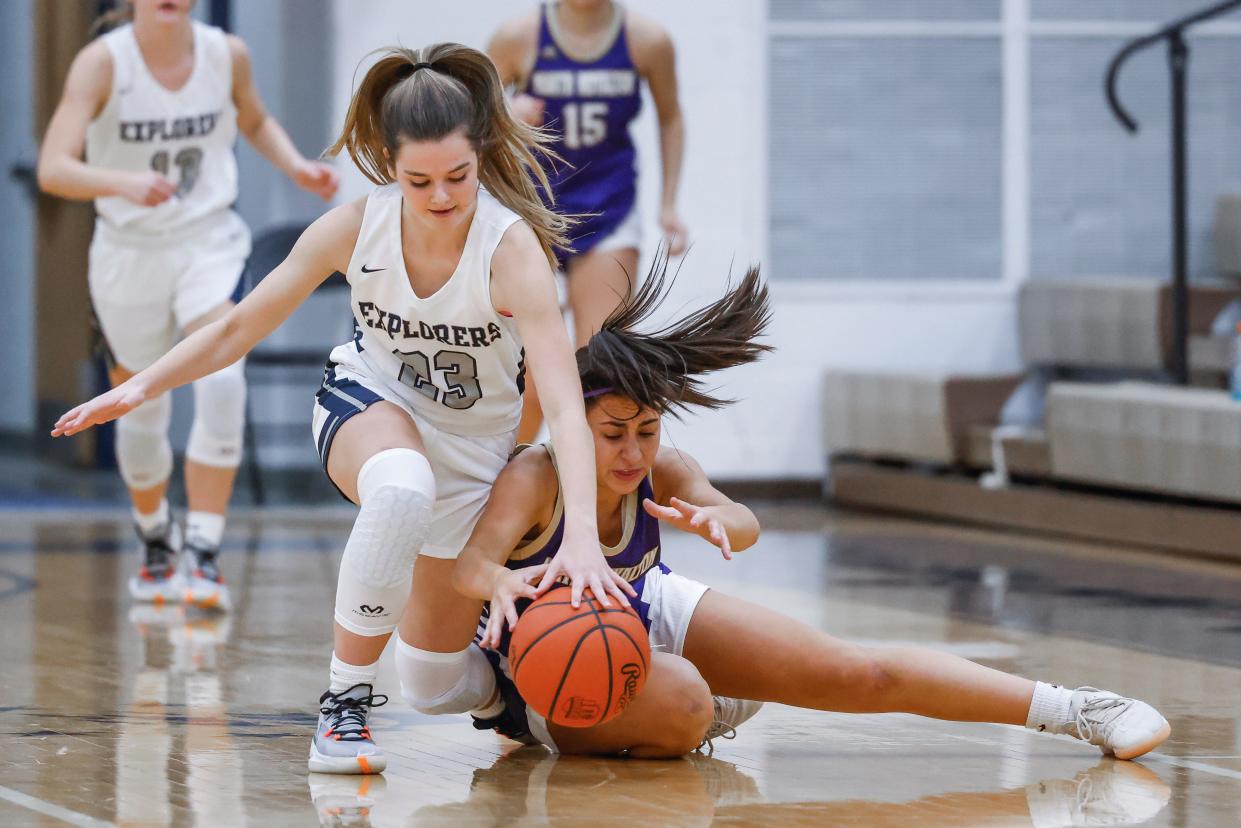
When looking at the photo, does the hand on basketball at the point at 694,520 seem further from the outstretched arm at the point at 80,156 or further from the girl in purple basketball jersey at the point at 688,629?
the outstretched arm at the point at 80,156

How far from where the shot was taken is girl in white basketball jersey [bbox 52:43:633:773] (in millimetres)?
3359

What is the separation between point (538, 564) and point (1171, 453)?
12.8 feet

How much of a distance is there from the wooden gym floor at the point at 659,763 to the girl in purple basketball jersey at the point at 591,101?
3.69 ft

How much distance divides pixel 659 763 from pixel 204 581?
7.50ft

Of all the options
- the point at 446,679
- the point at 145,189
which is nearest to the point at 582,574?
the point at 446,679

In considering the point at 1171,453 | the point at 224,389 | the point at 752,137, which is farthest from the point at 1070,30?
the point at 224,389

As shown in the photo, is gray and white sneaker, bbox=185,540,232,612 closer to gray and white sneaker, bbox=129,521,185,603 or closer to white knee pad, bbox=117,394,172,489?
gray and white sneaker, bbox=129,521,185,603

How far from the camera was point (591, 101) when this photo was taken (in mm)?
5672

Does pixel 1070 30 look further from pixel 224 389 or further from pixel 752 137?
pixel 224 389

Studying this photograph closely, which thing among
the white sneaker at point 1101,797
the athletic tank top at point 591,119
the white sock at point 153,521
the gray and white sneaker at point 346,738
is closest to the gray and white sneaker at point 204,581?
the white sock at point 153,521

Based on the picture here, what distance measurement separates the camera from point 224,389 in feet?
18.0

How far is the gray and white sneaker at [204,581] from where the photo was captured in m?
5.36

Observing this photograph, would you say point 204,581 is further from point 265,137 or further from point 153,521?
point 265,137

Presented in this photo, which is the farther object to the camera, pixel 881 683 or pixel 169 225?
pixel 169 225
